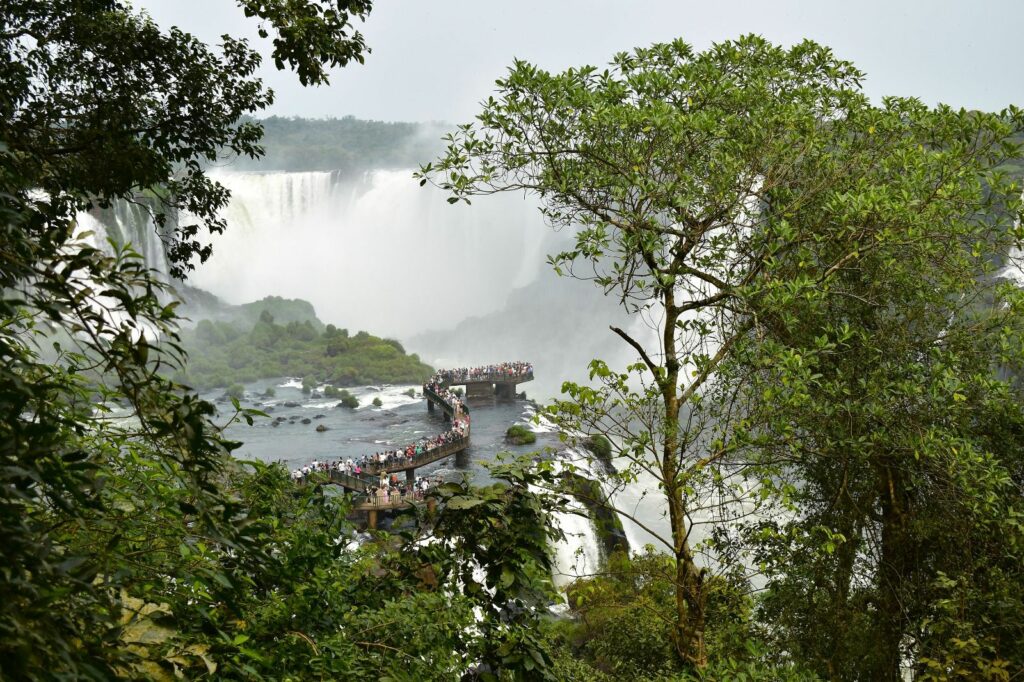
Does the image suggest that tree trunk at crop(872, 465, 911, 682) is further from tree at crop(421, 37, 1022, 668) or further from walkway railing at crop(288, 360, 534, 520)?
walkway railing at crop(288, 360, 534, 520)

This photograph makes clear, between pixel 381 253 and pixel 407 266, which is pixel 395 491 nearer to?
pixel 407 266

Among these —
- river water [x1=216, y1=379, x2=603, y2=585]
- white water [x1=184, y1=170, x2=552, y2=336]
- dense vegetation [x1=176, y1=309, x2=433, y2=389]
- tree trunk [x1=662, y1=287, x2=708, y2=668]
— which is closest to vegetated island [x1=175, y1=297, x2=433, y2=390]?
dense vegetation [x1=176, y1=309, x2=433, y2=389]

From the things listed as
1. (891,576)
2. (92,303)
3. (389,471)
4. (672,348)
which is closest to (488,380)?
(389,471)

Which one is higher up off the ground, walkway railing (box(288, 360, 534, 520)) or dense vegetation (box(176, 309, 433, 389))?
dense vegetation (box(176, 309, 433, 389))

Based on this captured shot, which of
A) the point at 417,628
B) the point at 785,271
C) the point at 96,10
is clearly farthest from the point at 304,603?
the point at 96,10

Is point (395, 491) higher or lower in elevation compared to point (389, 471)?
lower

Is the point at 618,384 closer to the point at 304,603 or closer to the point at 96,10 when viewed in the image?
the point at 304,603

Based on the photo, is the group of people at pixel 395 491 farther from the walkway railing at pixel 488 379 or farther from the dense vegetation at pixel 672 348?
the walkway railing at pixel 488 379
